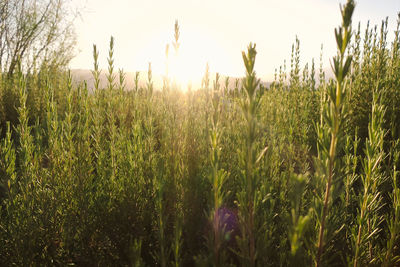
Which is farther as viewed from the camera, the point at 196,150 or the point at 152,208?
the point at 196,150

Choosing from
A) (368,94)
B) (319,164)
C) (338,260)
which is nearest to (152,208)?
(319,164)

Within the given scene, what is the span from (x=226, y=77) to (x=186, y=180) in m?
1.11

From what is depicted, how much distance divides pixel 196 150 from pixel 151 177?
51 centimetres

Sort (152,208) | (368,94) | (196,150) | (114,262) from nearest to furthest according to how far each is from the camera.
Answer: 1. (114,262)
2. (152,208)
3. (196,150)
4. (368,94)

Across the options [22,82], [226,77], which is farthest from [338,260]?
[22,82]

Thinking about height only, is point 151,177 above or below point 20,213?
above

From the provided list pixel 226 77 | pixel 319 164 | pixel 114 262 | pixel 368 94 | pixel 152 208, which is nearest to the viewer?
pixel 319 164

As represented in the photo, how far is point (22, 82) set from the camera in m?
1.77

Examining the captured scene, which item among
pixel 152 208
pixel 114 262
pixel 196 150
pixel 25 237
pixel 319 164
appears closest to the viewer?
pixel 319 164

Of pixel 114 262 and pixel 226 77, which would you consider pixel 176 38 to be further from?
pixel 114 262

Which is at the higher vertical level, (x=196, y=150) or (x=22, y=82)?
(x=22, y=82)

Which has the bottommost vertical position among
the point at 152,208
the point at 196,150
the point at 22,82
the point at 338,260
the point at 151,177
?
the point at 338,260

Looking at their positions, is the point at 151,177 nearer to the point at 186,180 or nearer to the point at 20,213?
the point at 186,180

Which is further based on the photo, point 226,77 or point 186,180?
point 226,77
